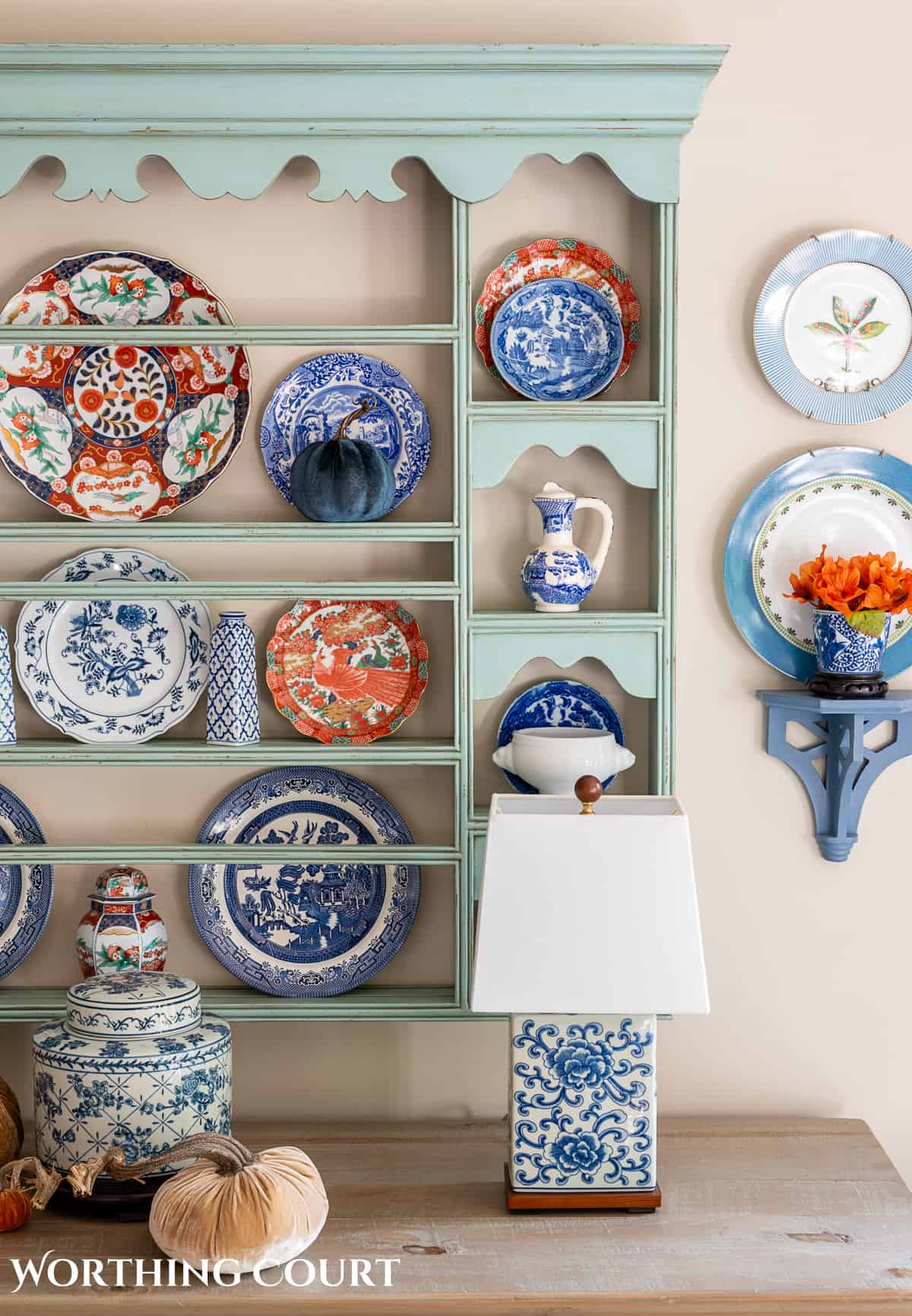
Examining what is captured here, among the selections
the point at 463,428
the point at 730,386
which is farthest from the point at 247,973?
the point at 730,386

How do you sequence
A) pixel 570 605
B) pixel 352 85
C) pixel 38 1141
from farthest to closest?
pixel 570 605 < pixel 352 85 < pixel 38 1141

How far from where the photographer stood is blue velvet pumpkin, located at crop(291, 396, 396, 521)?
1.74m

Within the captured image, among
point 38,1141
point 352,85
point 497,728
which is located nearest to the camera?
point 38,1141

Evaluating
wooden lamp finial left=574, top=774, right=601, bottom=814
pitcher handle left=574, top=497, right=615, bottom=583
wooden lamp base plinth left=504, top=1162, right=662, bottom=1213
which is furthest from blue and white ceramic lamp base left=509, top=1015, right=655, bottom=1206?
pitcher handle left=574, top=497, right=615, bottom=583

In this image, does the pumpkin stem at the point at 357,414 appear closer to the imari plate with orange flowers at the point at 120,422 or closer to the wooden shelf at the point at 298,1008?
the imari plate with orange flowers at the point at 120,422

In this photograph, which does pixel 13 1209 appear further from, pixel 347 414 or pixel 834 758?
pixel 834 758

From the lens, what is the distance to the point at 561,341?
1.87 meters

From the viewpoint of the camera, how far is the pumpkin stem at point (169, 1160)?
142 cm

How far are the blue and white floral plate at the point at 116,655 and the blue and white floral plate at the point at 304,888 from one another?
0.62 feet

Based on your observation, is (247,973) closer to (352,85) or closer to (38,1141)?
(38,1141)

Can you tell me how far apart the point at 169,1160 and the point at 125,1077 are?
116 millimetres

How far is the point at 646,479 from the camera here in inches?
70.1

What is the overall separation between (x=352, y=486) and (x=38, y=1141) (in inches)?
37.6

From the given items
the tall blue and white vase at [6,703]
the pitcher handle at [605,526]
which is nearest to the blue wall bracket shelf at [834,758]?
the pitcher handle at [605,526]
